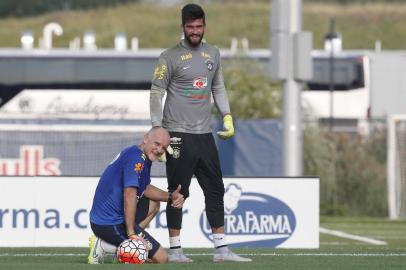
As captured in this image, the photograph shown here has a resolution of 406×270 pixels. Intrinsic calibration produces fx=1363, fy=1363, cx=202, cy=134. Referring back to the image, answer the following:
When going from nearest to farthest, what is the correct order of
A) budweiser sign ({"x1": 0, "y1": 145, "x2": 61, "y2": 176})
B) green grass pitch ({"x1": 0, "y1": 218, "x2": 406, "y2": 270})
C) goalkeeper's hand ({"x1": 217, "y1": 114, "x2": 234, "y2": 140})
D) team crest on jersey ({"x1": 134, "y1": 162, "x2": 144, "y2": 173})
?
green grass pitch ({"x1": 0, "y1": 218, "x2": 406, "y2": 270}) → team crest on jersey ({"x1": 134, "y1": 162, "x2": 144, "y2": 173}) → goalkeeper's hand ({"x1": 217, "y1": 114, "x2": 234, "y2": 140}) → budweiser sign ({"x1": 0, "y1": 145, "x2": 61, "y2": 176})

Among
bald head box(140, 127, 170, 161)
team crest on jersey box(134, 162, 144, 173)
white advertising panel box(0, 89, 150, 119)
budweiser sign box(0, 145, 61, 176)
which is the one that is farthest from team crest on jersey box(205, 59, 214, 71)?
white advertising panel box(0, 89, 150, 119)

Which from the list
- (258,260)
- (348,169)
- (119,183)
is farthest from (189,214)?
(348,169)

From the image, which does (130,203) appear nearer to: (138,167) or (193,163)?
(138,167)

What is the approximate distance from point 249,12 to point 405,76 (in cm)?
3933

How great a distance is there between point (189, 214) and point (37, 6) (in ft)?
224

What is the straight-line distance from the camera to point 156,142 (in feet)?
36.9

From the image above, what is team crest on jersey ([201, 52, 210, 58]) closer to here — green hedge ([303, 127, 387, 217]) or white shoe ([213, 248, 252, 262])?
white shoe ([213, 248, 252, 262])

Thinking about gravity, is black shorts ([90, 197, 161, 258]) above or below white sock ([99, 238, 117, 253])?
above

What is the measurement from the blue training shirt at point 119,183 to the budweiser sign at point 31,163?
14618mm

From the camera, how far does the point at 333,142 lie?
29109 mm

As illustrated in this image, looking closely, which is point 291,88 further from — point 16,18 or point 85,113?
point 16,18

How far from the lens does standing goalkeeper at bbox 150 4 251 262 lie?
11781 mm

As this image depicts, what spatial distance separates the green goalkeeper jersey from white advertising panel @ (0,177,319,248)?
3.99m

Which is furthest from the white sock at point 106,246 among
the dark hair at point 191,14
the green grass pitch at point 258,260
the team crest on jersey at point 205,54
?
the dark hair at point 191,14
